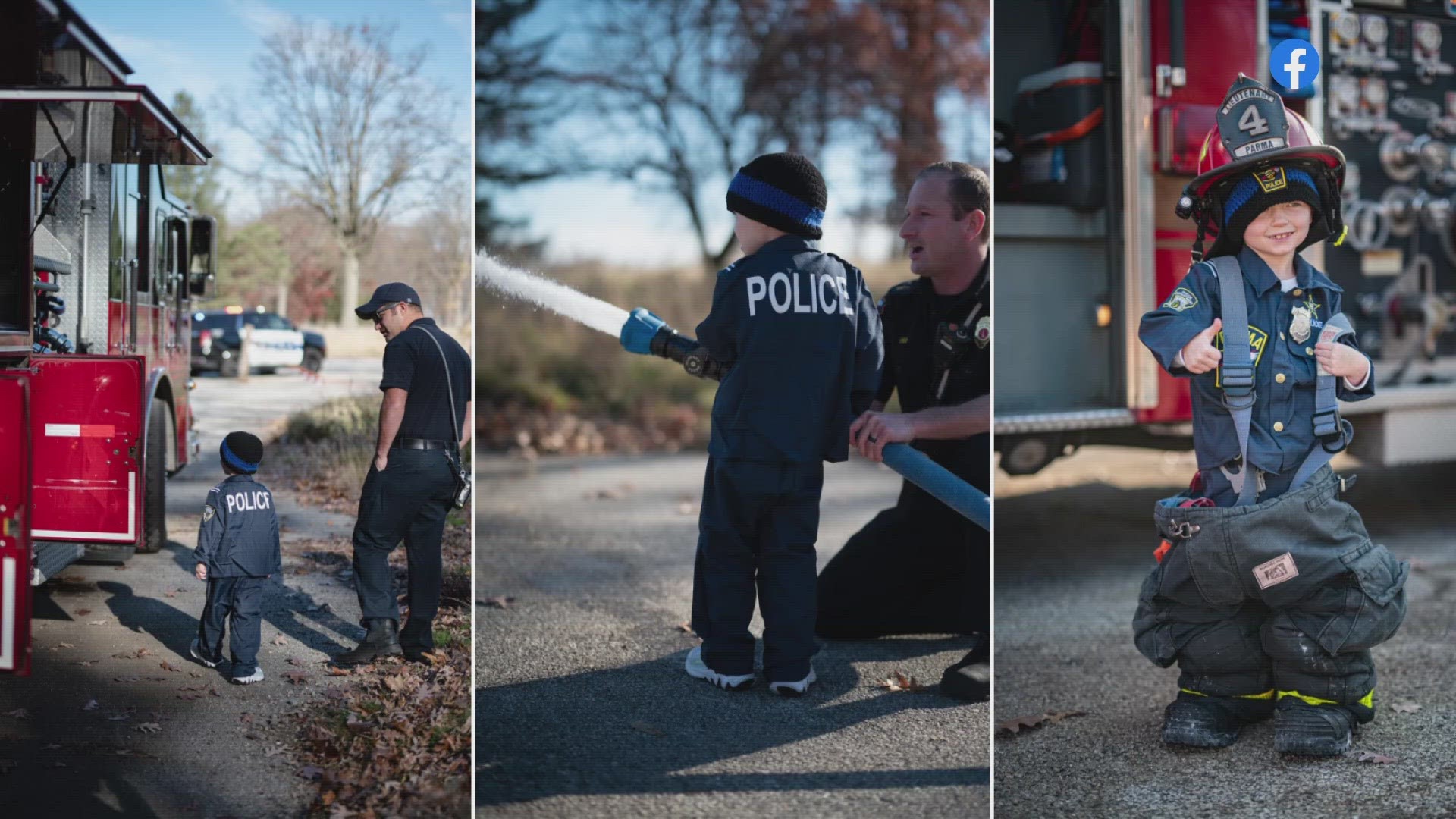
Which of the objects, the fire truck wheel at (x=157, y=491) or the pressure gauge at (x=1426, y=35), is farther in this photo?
the pressure gauge at (x=1426, y=35)

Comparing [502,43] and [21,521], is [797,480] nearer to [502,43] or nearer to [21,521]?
[21,521]

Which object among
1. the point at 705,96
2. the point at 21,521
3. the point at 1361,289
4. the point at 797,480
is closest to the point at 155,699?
the point at 21,521

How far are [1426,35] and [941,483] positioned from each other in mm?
3541

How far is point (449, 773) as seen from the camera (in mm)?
2566

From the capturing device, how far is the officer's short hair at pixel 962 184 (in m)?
3.17

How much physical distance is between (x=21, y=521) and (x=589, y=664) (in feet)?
4.99

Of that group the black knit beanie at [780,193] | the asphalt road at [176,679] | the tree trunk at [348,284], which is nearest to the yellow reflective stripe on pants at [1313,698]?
the black knit beanie at [780,193]

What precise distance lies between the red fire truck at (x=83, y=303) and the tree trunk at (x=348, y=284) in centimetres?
43

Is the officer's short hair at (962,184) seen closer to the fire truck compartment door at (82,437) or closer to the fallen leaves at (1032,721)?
the fallen leaves at (1032,721)

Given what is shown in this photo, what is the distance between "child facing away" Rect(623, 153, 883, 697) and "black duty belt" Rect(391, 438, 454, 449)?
48cm

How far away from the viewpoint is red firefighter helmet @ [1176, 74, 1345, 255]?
296 centimetres

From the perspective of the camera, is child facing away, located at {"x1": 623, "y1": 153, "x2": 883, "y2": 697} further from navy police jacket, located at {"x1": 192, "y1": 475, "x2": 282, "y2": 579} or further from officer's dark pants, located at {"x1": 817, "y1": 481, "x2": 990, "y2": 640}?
navy police jacket, located at {"x1": 192, "y1": 475, "x2": 282, "y2": 579}

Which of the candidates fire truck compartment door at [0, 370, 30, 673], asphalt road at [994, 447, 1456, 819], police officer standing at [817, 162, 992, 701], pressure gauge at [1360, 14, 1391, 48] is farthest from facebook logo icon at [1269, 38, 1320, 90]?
fire truck compartment door at [0, 370, 30, 673]

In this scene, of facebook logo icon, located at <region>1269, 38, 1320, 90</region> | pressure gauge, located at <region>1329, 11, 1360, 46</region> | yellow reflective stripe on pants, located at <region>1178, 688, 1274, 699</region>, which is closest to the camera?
facebook logo icon, located at <region>1269, 38, 1320, 90</region>
